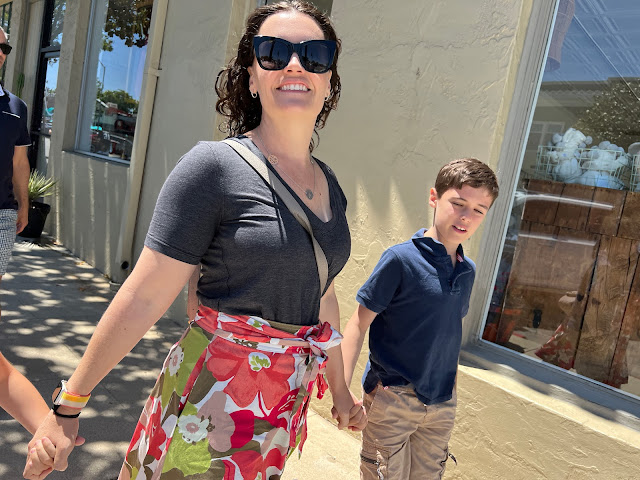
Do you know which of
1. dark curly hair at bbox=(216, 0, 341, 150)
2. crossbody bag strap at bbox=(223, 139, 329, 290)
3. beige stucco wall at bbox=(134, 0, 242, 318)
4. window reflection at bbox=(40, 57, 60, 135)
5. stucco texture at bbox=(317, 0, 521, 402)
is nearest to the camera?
crossbody bag strap at bbox=(223, 139, 329, 290)

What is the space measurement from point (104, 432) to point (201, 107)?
3.13 metres

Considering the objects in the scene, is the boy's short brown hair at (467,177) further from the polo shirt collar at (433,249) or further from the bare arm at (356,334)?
the bare arm at (356,334)

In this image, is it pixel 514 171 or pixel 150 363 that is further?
pixel 150 363

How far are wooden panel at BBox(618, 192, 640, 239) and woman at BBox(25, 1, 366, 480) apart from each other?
1993 mm

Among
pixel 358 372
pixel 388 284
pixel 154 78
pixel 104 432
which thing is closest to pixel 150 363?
pixel 104 432

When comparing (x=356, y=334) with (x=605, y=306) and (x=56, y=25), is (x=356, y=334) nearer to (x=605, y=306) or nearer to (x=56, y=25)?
(x=605, y=306)

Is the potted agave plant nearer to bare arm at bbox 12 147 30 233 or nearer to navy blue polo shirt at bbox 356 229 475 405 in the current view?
bare arm at bbox 12 147 30 233

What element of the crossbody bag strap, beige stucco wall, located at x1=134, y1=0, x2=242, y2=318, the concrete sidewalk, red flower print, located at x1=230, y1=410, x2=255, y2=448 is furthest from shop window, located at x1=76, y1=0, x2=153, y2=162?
red flower print, located at x1=230, y1=410, x2=255, y2=448

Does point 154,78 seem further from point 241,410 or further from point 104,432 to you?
point 241,410

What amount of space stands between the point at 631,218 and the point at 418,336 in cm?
149

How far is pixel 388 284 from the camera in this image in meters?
2.20

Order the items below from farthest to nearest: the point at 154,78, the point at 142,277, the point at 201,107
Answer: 1. the point at 154,78
2. the point at 201,107
3. the point at 142,277

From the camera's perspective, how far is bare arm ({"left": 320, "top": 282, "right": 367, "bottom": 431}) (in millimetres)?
1879

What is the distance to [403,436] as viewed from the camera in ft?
7.21
